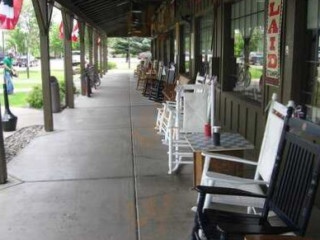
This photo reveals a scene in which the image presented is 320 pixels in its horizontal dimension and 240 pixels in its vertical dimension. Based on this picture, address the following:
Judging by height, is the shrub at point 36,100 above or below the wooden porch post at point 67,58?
below

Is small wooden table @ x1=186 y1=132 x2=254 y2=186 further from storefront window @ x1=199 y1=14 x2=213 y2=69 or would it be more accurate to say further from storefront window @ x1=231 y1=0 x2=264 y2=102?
storefront window @ x1=199 y1=14 x2=213 y2=69

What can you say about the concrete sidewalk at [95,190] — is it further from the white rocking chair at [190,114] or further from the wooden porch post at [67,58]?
the wooden porch post at [67,58]

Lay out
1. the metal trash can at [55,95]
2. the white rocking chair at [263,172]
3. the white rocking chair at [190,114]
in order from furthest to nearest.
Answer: the metal trash can at [55,95] → the white rocking chair at [190,114] → the white rocking chair at [263,172]

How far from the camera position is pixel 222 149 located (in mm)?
4016

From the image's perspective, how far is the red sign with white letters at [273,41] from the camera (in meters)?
4.50

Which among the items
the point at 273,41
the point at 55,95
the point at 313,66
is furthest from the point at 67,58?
the point at 313,66

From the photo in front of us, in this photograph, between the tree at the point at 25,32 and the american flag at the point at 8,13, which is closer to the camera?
the american flag at the point at 8,13

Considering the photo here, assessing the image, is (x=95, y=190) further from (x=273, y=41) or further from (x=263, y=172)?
(x=273, y=41)

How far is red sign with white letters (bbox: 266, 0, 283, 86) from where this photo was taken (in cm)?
450

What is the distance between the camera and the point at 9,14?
20.1 ft

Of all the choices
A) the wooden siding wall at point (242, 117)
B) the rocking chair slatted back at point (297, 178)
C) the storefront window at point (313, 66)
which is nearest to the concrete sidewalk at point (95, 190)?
the wooden siding wall at point (242, 117)

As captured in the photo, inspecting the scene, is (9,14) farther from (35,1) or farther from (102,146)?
(102,146)

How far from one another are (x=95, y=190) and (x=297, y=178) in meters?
2.52

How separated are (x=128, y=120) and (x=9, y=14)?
3432 millimetres
